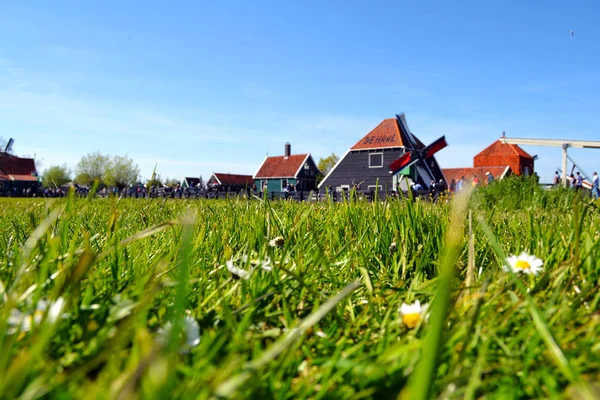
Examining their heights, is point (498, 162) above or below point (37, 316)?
above

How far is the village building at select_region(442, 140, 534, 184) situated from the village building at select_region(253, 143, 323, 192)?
18.6 m

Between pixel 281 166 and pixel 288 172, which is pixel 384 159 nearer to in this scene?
pixel 288 172

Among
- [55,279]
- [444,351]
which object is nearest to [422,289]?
[444,351]

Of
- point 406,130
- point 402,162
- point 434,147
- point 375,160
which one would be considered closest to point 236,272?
point 402,162

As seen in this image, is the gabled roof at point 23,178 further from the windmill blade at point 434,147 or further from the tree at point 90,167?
the windmill blade at point 434,147

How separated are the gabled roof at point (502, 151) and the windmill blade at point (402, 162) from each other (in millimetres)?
24695

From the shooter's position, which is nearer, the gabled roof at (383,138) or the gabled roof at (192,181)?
the gabled roof at (383,138)

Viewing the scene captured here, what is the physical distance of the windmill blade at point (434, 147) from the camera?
4275 cm

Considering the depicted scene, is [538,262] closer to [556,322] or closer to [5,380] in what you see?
[556,322]

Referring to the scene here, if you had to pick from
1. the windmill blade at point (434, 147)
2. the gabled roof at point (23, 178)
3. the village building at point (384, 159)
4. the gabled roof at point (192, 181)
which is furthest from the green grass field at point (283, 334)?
the gabled roof at point (23, 178)

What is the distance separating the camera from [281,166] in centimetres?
6128

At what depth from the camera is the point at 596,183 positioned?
25812 millimetres

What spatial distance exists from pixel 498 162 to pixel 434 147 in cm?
2161

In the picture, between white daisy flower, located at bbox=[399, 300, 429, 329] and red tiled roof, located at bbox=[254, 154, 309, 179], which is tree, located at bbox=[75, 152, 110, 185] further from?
white daisy flower, located at bbox=[399, 300, 429, 329]
